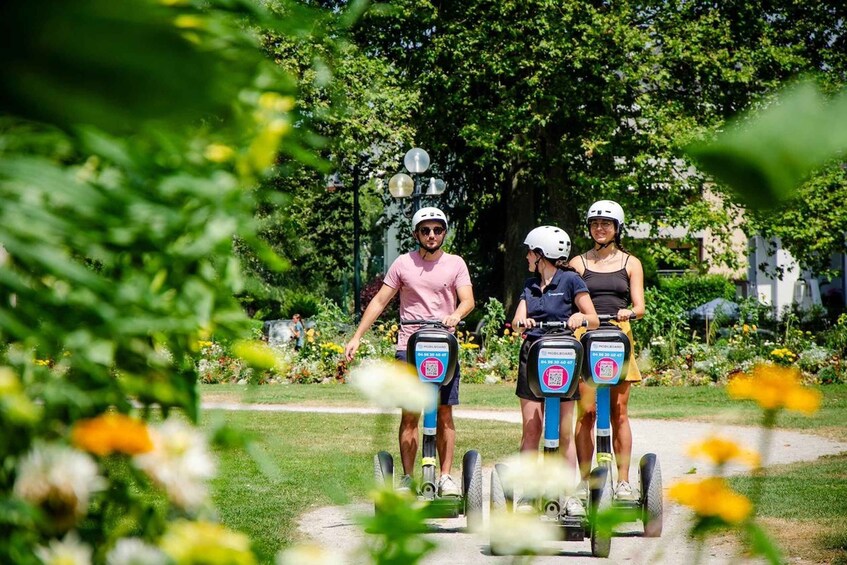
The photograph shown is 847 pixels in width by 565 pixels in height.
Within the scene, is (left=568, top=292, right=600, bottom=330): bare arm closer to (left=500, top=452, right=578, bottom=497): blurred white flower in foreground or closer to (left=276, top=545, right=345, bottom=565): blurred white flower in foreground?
(left=500, top=452, right=578, bottom=497): blurred white flower in foreground

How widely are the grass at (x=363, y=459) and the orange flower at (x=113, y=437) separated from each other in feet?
0.80

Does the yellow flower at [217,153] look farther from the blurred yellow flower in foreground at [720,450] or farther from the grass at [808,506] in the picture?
the grass at [808,506]

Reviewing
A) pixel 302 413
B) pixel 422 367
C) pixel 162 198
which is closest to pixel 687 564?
pixel 422 367

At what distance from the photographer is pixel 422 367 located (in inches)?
222

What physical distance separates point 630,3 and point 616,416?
47.3 feet

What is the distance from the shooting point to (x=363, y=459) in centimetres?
800

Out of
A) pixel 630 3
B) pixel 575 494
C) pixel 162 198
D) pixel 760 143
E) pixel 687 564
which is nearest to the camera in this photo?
pixel 760 143

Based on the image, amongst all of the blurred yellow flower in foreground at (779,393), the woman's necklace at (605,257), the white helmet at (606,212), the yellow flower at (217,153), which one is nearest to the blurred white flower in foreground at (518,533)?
the blurred yellow flower in foreground at (779,393)

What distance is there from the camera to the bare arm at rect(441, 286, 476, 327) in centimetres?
572

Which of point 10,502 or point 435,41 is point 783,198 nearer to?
point 10,502

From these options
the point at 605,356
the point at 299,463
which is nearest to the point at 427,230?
the point at 605,356

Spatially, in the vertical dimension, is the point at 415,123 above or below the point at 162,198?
above

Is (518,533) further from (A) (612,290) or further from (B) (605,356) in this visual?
(A) (612,290)

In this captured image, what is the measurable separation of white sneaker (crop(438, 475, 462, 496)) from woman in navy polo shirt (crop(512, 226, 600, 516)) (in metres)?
0.58
